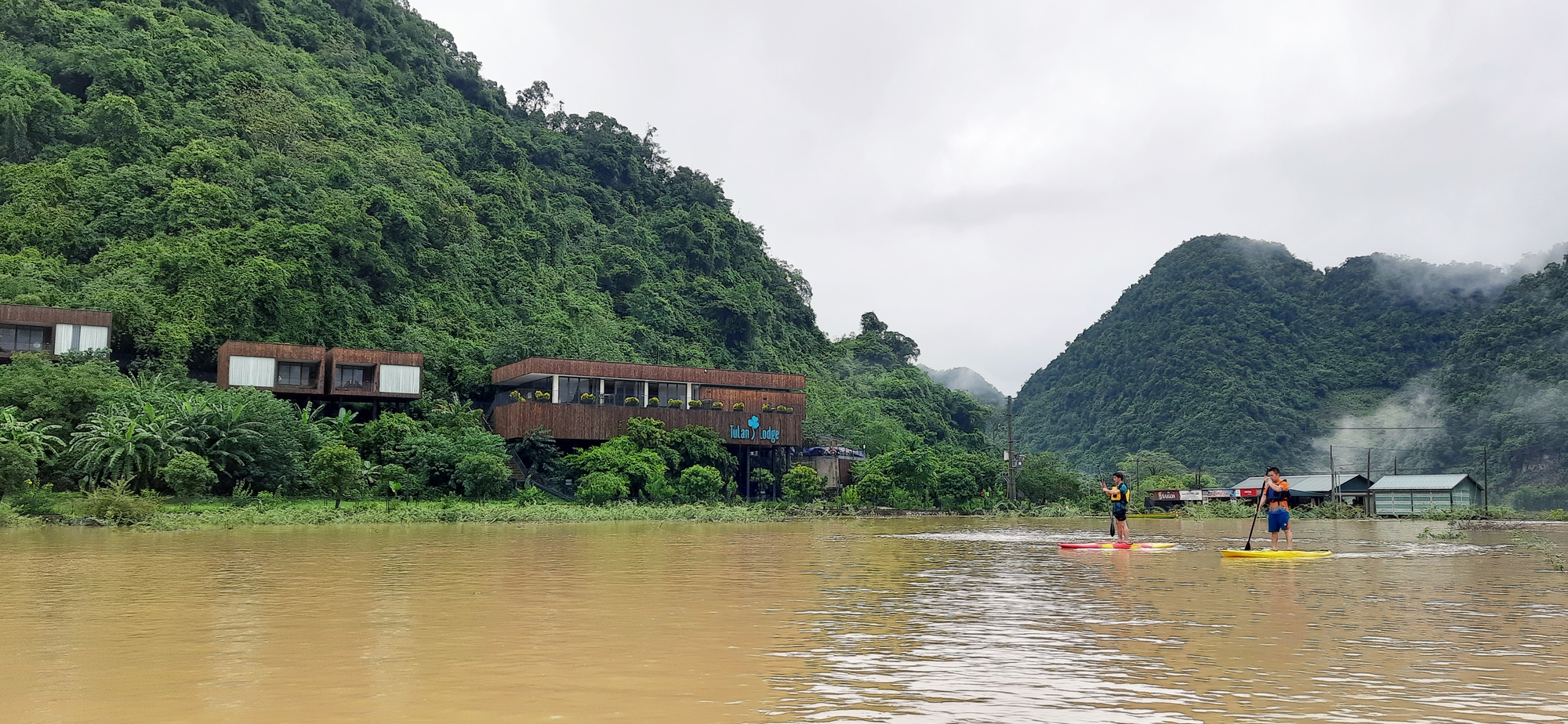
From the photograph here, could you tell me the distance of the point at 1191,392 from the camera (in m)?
101

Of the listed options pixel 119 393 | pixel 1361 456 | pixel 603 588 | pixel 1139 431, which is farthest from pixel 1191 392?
pixel 603 588

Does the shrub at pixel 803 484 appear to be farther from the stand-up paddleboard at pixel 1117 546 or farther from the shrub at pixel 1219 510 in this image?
the stand-up paddleboard at pixel 1117 546

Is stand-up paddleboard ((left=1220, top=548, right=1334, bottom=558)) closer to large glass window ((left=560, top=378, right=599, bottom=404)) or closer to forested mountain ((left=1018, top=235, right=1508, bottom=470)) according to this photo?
large glass window ((left=560, top=378, right=599, bottom=404))

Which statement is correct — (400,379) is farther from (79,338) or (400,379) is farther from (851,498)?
(851,498)

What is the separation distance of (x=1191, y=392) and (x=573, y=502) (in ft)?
244

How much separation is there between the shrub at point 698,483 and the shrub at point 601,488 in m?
2.85

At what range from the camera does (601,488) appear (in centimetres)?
4256

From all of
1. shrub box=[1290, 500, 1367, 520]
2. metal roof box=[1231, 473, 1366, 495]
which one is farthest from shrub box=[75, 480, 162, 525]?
metal roof box=[1231, 473, 1366, 495]

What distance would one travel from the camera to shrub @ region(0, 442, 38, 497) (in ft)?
92.8

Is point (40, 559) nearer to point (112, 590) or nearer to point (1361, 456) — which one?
point (112, 590)

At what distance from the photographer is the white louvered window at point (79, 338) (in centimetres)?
4359

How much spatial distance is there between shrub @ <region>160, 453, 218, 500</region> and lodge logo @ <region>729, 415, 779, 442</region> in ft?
86.3

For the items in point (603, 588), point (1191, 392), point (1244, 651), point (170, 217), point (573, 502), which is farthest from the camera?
point (1191, 392)

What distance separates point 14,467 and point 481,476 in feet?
48.9
